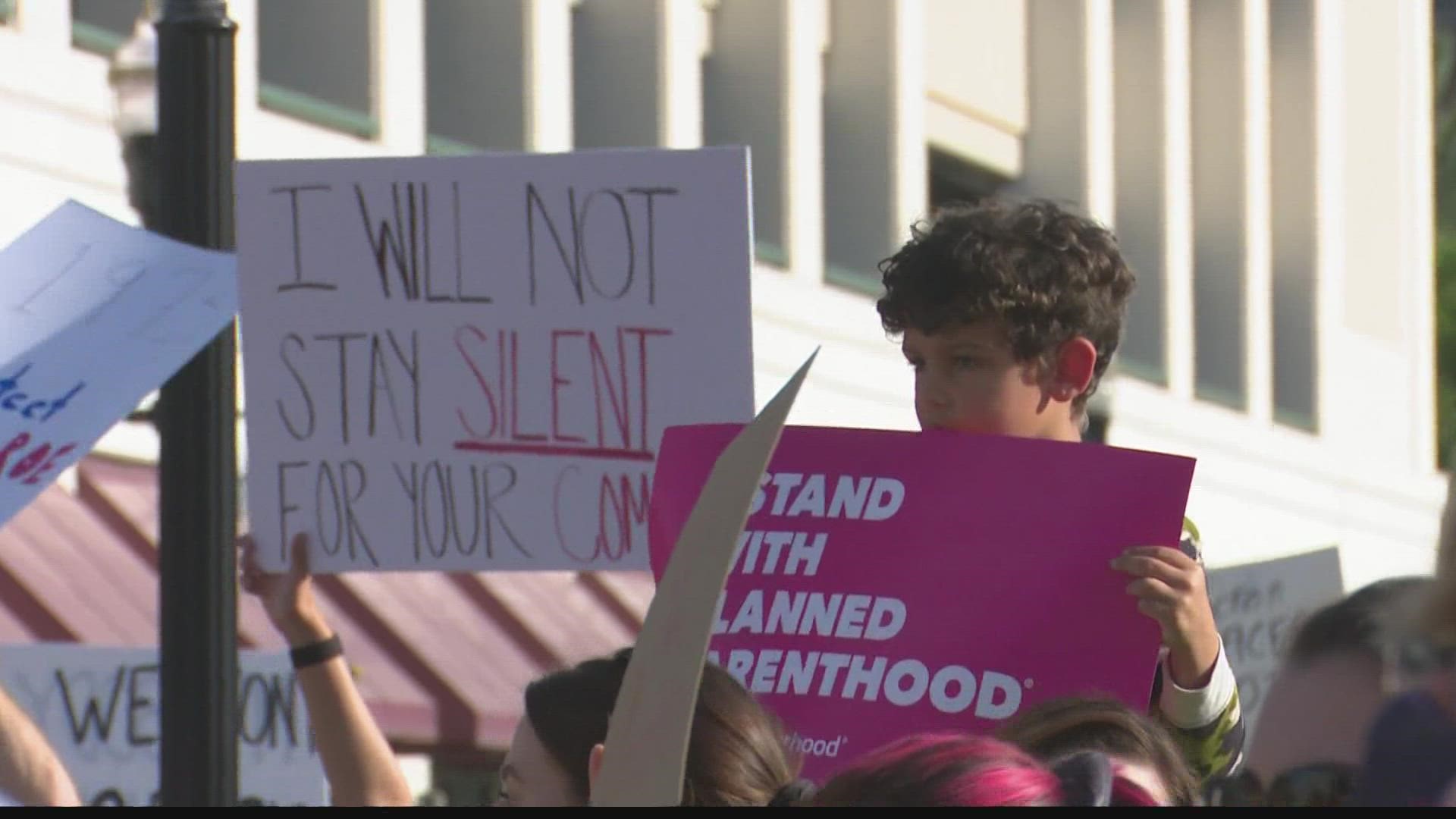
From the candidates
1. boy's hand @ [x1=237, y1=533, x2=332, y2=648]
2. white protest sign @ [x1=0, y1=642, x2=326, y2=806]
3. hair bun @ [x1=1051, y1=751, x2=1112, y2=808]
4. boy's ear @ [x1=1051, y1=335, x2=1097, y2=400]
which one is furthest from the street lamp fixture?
hair bun @ [x1=1051, y1=751, x2=1112, y2=808]

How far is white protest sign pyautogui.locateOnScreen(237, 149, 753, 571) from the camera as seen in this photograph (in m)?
4.00

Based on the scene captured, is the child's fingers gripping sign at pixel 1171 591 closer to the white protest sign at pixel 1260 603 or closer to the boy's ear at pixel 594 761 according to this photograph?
the boy's ear at pixel 594 761

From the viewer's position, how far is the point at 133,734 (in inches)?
255

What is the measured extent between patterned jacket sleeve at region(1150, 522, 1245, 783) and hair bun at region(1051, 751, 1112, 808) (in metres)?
0.91

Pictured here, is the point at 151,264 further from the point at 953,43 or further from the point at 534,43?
the point at 953,43

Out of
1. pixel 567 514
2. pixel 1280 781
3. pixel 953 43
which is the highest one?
pixel 953 43

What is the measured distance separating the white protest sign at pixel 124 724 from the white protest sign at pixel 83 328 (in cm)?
247

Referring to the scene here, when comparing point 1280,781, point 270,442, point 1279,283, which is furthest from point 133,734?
point 1279,283

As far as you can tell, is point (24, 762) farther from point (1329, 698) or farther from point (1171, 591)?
point (1329, 698)

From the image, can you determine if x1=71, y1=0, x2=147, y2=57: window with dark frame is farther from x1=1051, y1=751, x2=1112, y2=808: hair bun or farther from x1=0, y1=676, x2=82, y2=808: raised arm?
x1=1051, y1=751, x2=1112, y2=808: hair bun

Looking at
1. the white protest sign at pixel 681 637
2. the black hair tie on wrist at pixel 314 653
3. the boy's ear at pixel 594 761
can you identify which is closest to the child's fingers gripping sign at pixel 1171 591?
the boy's ear at pixel 594 761

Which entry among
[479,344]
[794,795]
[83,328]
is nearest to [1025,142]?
[479,344]

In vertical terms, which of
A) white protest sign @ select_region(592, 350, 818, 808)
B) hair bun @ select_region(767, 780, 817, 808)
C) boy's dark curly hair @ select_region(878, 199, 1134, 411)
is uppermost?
boy's dark curly hair @ select_region(878, 199, 1134, 411)

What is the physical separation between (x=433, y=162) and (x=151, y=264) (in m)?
0.46
